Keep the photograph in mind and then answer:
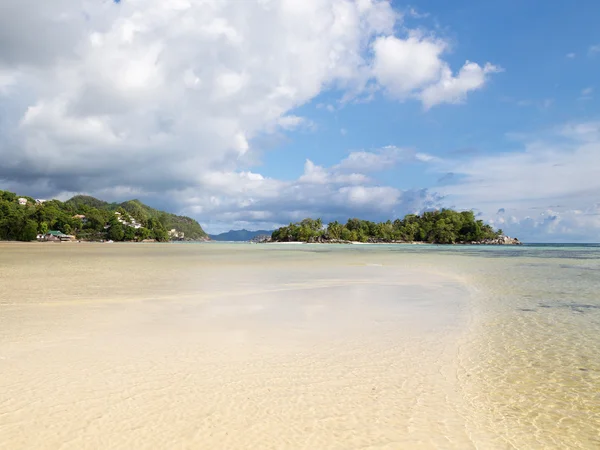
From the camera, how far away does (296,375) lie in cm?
607

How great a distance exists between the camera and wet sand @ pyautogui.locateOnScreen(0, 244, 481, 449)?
427cm

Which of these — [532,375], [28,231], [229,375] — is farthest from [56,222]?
[532,375]

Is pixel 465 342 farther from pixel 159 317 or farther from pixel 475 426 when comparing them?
pixel 159 317

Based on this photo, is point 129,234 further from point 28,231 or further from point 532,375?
point 532,375

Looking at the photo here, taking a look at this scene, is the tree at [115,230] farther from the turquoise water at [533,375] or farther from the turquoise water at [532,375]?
the turquoise water at [533,375]

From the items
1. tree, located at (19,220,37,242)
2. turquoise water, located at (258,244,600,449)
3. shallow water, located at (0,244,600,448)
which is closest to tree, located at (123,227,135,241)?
tree, located at (19,220,37,242)

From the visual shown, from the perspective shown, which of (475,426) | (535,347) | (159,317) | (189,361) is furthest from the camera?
(159,317)

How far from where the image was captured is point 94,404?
4.88 metres

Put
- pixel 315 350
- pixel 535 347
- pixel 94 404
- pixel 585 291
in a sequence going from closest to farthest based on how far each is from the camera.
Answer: pixel 94 404 < pixel 315 350 < pixel 535 347 < pixel 585 291

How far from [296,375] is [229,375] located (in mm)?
1050

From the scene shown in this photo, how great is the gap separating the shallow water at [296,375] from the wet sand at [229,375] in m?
0.03

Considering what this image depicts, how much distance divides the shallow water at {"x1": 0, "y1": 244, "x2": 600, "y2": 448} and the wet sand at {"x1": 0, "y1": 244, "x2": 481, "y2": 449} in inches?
1.1

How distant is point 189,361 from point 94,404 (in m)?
1.94

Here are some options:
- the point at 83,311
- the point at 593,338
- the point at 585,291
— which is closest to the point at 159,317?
the point at 83,311
